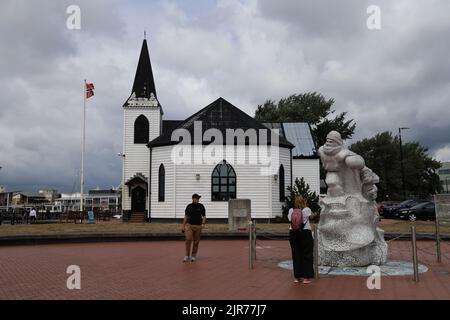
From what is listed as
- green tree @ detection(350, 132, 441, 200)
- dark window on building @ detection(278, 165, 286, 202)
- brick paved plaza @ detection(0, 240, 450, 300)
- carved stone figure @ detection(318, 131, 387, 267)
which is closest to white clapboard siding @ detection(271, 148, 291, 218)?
dark window on building @ detection(278, 165, 286, 202)

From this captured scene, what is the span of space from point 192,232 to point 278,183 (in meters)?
20.5

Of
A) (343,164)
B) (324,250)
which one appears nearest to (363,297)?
(324,250)

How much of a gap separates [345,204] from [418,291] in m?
3.27

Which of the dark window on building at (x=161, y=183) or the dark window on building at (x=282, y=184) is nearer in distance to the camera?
the dark window on building at (x=161, y=183)

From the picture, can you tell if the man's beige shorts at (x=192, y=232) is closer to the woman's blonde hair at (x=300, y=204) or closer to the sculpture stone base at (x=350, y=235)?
the sculpture stone base at (x=350, y=235)

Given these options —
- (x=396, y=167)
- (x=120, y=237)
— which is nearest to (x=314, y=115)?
(x=396, y=167)

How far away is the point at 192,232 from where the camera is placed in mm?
12727

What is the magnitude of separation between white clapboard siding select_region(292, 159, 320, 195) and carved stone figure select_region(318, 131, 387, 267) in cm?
2546

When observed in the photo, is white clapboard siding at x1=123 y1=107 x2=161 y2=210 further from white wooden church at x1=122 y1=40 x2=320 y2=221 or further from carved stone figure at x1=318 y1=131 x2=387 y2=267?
carved stone figure at x1=318 y1=131 x2=387 y2=267

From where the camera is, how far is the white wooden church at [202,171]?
103 ft

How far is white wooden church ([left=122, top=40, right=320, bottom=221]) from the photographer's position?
31.5m

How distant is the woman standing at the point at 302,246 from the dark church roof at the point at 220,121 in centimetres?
2308

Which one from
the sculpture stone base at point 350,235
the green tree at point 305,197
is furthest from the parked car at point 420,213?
the sculpture stone base at point 350,235

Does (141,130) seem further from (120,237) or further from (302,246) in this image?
(302,246)
